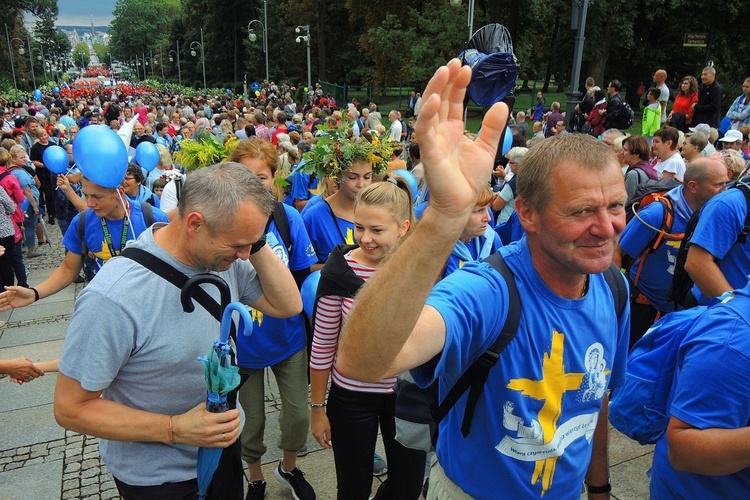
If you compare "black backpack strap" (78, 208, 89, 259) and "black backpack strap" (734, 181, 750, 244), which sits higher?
"black backpack strap" (734, 181, 750, 244)

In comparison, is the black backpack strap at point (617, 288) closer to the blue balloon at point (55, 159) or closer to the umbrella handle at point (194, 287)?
the umbrella handle at point (194, 287)

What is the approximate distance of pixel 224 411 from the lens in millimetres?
2076

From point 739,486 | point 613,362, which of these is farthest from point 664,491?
point 613,362

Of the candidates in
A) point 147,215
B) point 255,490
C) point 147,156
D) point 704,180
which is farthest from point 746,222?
point 147,156

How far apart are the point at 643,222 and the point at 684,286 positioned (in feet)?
1.91

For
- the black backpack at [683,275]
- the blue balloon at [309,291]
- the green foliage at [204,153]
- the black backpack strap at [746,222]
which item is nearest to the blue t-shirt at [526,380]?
the blue balloon at [309,291]

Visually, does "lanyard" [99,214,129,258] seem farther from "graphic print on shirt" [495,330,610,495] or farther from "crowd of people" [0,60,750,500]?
"graphic print on shirt" [495,330,610,495]

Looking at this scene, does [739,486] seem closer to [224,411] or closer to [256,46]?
[224,411]

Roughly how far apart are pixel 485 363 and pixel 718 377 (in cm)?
73

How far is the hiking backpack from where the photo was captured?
1992 mm

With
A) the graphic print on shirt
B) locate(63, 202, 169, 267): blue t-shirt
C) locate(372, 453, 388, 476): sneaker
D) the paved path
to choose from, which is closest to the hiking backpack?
the graphic print on shirt

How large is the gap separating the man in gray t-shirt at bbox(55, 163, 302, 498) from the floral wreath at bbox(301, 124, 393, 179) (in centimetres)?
199

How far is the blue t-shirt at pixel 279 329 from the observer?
10.9 feet

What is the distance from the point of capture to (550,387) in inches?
66.4
